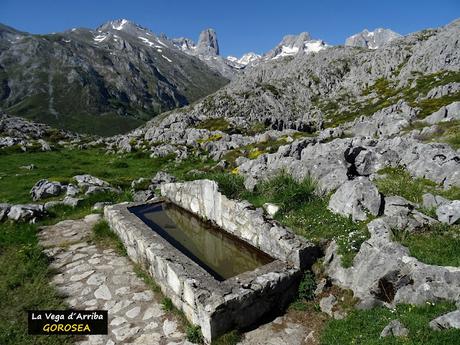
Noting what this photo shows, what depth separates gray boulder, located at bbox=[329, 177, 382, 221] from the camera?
33.6ft

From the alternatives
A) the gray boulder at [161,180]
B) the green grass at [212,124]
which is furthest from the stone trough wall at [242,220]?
the green grass at [212,124]


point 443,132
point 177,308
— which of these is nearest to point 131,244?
point 177,308

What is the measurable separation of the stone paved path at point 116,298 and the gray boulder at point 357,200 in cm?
401

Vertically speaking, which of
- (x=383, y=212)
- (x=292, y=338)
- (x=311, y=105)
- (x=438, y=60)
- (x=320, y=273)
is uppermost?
(x=438, y=60)

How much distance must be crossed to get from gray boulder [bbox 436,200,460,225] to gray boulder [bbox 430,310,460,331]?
3.69m

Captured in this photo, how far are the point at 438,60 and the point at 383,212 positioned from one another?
139 metres

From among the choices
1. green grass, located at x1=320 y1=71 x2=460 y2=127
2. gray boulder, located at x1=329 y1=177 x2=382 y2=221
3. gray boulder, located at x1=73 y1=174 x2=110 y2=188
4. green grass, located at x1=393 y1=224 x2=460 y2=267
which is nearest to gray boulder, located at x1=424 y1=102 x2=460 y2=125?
gray boulder, located at x1=329 y1=177 x2=382 y2=221

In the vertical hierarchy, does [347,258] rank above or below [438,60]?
below

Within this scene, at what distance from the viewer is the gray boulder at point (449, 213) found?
887 cm

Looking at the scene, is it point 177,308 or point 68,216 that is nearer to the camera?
point 177,308

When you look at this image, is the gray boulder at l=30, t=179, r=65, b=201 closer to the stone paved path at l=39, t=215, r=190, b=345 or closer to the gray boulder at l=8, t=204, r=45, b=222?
the gray boulder at l=8, t=204, r=45, b=222

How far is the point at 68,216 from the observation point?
1631cm

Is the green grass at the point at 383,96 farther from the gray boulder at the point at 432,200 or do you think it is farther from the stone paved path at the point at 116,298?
the stone paved path at the point at 116,298

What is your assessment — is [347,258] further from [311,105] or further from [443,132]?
[311,105]
